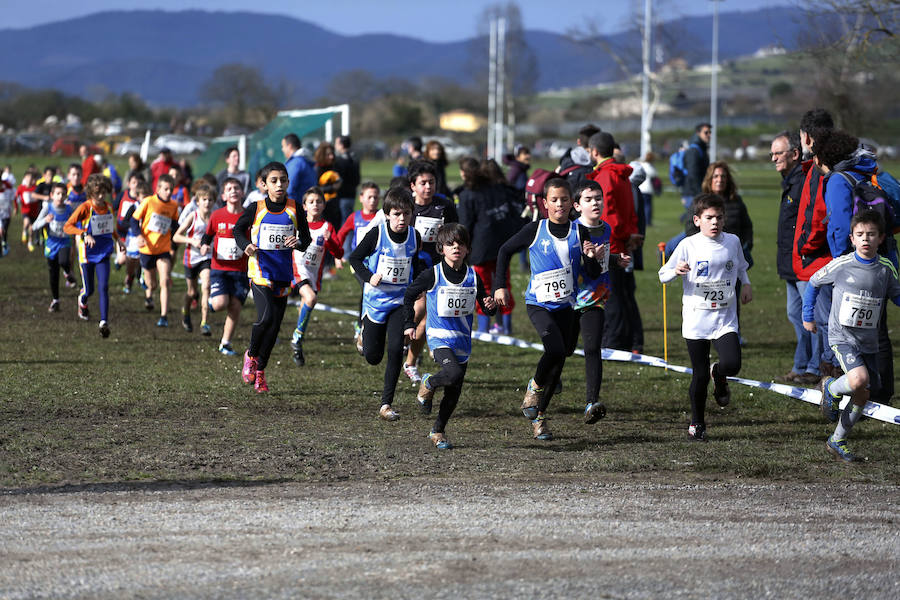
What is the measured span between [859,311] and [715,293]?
989 millimetres

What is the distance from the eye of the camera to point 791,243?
10.9 meters

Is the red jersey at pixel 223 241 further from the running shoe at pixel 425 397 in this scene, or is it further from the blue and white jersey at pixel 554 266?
the blue and white jersey at pixel 554 266

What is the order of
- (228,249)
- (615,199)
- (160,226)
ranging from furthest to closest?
1. (160,226)
2. (228,249)
3. (615,199)

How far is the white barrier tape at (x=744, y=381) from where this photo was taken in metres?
8.80

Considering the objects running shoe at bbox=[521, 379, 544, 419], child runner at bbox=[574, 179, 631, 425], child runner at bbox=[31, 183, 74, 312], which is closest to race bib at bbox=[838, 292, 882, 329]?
child runner at bbox=[574, 179, 631, 425]

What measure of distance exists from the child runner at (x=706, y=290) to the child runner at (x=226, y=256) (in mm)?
5199

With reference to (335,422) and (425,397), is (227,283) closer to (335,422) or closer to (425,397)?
(335,422)

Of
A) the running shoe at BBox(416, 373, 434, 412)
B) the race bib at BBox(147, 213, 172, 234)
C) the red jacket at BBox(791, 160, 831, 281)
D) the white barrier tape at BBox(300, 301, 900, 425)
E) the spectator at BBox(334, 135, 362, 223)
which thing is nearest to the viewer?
the running shoe at BBox(416, 373, 434, 412)

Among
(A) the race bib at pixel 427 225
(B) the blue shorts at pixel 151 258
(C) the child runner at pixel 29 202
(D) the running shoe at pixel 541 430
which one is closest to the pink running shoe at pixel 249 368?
(A) the race bib at pixel 427 225

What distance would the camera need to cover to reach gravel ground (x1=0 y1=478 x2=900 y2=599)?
16.8 feet

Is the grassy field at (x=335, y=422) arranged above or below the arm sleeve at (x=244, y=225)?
below

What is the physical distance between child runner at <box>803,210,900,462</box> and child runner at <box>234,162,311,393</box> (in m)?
4.45

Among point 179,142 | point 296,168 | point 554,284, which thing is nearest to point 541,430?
point 554,284

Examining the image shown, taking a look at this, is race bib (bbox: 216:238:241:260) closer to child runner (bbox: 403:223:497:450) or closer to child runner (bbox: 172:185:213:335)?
child runner (bbox: 172:185:213:335)
